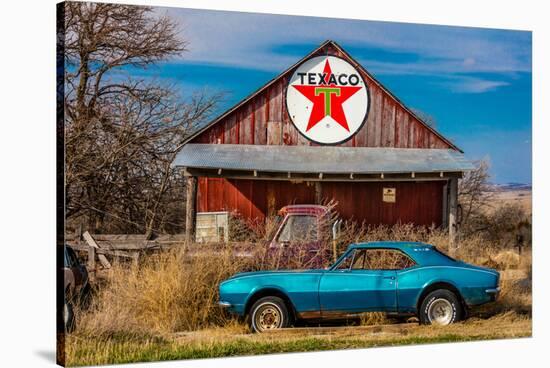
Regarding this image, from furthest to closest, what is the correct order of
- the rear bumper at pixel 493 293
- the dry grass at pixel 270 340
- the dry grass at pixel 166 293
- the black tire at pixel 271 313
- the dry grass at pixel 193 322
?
the rear bumper at pixel 493 293
the black tire at pixel 271 313
the dry grass at pixel 166 293
the dry grass at pixel 193 322
the dry grass at pixel 270 340

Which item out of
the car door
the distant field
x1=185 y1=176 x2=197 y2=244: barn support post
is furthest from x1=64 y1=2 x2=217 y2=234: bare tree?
the distant field

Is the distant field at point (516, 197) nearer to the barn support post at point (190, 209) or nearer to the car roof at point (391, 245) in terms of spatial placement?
the car roof at point (391, 245)

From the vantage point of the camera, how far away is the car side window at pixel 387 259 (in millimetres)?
16703

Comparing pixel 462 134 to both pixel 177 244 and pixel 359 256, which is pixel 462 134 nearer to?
pixel 359 256

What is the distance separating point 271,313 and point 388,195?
8.89ft

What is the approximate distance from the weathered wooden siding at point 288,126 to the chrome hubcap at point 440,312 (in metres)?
2.51

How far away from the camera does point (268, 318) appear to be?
1625cm

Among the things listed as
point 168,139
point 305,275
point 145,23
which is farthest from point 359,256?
point 145,23

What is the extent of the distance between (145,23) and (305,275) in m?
4.32

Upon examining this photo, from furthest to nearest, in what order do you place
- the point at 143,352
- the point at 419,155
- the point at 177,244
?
the point at 419,155 < the point at 177,244 < the point at 143,352

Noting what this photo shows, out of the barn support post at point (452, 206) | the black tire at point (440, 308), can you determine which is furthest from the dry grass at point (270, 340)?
the barn support post at point (452, 206)

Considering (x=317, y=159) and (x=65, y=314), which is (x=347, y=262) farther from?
(x=65, y=314)

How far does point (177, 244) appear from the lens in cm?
1639

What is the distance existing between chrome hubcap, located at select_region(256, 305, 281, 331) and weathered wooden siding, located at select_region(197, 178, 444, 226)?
142 centimetres
